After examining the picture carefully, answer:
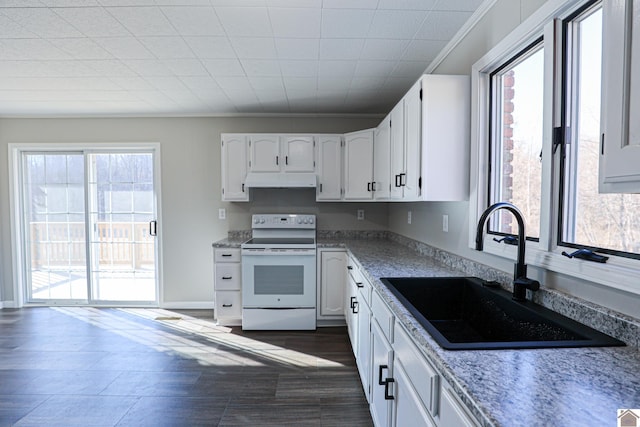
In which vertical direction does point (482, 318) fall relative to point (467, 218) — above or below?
below

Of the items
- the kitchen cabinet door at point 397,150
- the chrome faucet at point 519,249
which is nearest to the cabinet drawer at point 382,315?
the chrome faucet at point 519,249

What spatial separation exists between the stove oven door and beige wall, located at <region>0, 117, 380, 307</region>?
2.57 ft

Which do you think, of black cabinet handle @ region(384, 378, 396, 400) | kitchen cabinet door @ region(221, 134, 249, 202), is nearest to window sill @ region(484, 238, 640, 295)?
black cabinet handle @ region(384, 378, 396, 400)

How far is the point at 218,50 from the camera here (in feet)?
7.69

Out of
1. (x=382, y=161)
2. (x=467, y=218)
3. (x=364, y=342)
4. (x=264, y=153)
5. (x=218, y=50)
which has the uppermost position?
(x=218, y=50)

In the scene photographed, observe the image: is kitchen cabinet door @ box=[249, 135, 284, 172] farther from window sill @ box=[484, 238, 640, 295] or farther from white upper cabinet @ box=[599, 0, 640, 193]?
white upper cabinet @ box=[599, 0, 640, 193]

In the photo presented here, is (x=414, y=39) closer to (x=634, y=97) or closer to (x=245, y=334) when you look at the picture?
(x=634, y=97)

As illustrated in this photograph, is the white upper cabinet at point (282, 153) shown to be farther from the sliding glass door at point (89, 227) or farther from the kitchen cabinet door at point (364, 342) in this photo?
the kitchen cabinet door at point (364, 342)

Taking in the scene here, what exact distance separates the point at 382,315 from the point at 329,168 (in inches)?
92.7

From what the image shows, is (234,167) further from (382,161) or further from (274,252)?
(382,161)

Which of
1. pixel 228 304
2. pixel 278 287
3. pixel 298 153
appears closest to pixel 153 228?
pixel 228 304

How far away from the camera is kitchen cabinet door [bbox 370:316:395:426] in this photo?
1.46 meters

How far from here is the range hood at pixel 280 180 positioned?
356cm

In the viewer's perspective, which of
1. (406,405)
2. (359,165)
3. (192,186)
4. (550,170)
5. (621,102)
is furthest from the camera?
(192,186)
